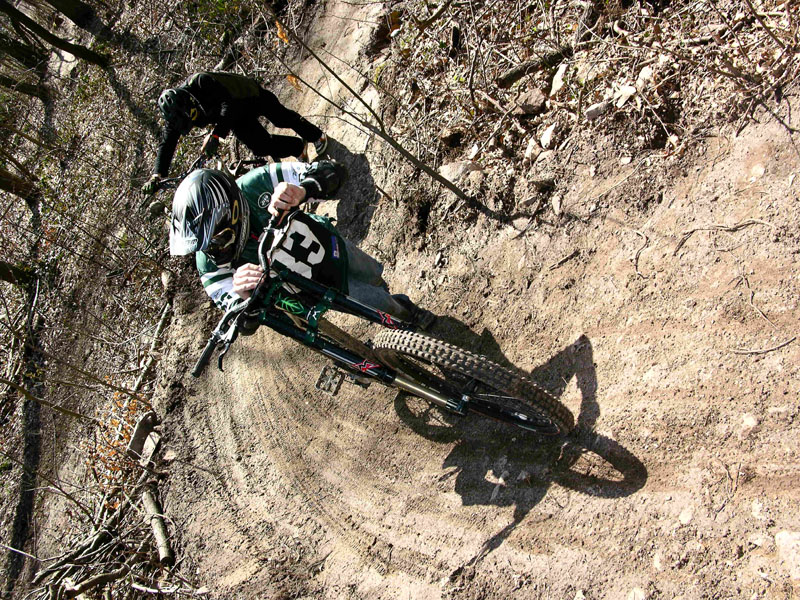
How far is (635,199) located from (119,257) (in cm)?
835

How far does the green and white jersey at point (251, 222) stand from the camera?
4.41 m

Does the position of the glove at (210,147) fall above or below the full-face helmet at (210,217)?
above

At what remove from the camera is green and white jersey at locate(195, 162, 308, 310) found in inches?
173

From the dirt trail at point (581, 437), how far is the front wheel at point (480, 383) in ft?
1.20

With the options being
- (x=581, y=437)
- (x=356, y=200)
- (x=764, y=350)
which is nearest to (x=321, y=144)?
(x=356, y=200)

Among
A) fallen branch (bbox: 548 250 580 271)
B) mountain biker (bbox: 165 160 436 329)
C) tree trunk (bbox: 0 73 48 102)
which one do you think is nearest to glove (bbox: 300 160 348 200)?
mountain biker (bbox: 165 160 436 329)

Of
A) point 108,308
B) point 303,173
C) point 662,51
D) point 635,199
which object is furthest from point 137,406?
point 662,51

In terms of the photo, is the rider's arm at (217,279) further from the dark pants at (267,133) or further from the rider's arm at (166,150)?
the dark pants at (267,133)

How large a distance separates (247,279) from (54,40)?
38.5 feet

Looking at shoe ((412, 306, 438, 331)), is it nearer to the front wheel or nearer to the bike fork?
the front wheel

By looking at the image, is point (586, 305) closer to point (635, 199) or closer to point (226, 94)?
point (635, 199)

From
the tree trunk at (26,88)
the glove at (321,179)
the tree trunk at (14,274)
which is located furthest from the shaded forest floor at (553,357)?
the tree trunk at (26,88)

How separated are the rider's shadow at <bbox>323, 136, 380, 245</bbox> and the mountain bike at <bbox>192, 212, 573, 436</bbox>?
8.72 ft

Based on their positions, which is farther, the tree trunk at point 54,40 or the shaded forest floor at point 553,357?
the tree trunk at point 54,40
